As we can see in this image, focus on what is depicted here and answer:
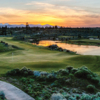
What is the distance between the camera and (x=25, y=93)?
13258 mm

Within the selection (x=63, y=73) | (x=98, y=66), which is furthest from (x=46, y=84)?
(x=98, y=66)

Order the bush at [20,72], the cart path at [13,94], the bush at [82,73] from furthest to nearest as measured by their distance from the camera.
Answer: the bush at [20,72] → the bush at [82,73] → the cart path at [13,94]

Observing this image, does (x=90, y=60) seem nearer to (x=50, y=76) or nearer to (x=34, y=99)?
(x=50, y=76)

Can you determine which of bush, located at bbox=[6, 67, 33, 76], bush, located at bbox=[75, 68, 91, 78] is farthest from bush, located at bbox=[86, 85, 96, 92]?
bush, located at bbox=[6, 67, 33, 76]

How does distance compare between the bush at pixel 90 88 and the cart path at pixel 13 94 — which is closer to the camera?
the cart path at pixel 13 94

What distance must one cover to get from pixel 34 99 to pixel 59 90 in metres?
3.14

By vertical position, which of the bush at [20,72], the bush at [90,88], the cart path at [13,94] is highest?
the bush at [20,72]

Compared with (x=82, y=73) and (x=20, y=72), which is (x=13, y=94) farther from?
(x=82, y=73)

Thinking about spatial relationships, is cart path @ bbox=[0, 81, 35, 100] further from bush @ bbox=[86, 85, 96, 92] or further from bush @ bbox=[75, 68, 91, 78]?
bush @ bbox=[75, 68, 91, 78]

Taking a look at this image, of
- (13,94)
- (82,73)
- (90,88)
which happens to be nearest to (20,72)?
(13,94)

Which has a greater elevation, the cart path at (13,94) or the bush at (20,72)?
the bush at (20,72)

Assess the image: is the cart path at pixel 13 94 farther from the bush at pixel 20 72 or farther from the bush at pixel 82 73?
the bush at pixel 82 73

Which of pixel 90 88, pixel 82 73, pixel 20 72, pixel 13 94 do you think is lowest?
pixel 90 88

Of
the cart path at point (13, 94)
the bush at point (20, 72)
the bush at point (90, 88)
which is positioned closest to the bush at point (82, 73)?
the bush at point (90, 88)
